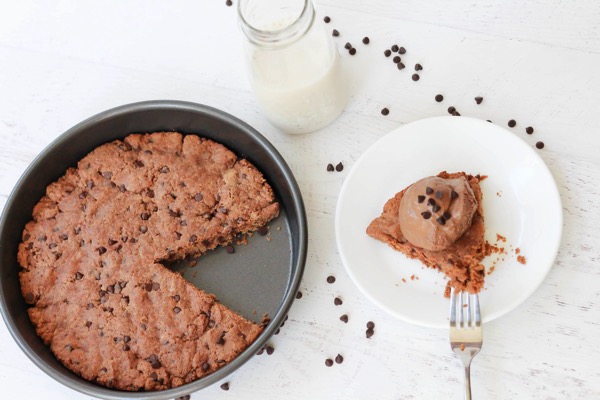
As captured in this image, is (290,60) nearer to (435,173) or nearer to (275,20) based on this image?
(275,20)

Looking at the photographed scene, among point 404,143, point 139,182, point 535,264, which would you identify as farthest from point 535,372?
point 139,182

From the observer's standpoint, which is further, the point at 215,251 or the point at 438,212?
the point at 215,251

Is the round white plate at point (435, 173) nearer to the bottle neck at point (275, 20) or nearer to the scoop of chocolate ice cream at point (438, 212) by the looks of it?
the scoop of chocolate ice cream at point (438, 212)

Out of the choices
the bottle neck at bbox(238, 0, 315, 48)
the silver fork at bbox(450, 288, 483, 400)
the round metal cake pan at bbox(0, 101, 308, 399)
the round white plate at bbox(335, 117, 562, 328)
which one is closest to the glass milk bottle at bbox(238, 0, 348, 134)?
the bottle neck at bbox(238, 0, 315, 48)

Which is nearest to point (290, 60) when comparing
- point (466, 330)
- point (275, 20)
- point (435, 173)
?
point (275, 20)

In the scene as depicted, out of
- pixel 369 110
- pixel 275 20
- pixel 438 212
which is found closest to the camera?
pixel 438 212

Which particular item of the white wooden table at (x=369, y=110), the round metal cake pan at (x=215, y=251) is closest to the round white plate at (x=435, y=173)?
the white wooden table at (x=369, y=110)

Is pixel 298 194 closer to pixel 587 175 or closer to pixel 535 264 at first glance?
pixel 535 264

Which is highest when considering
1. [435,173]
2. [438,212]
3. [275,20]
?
[275,20]
